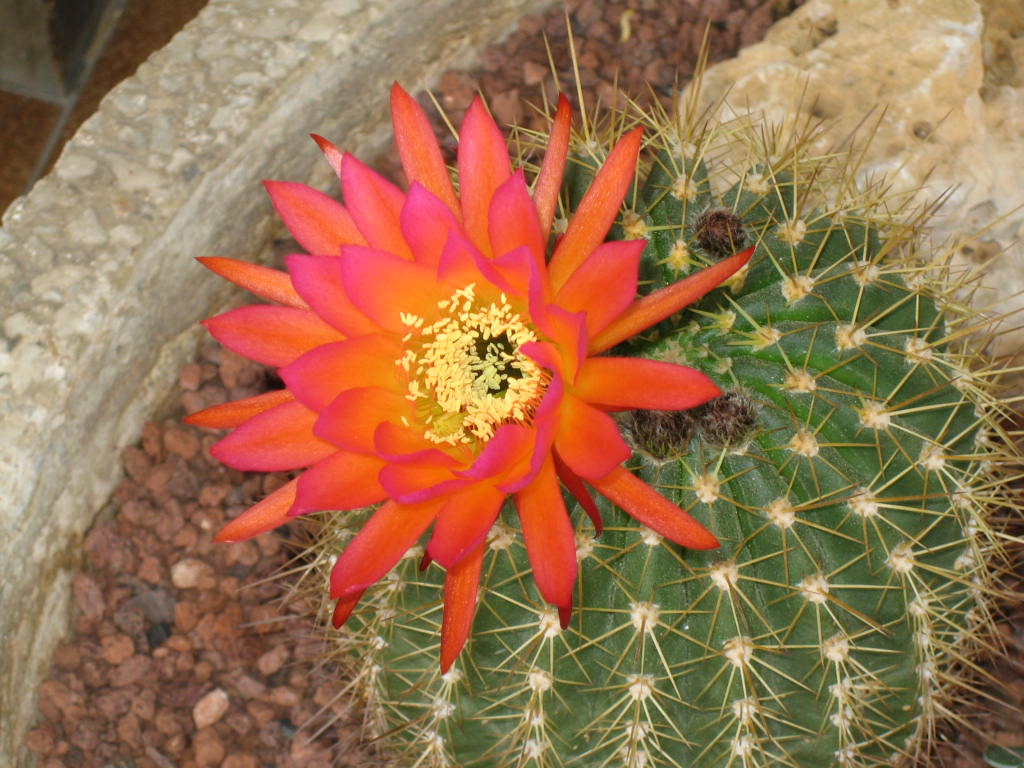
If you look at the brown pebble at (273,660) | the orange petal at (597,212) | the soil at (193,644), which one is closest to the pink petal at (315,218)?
the orange petal at (597,212)

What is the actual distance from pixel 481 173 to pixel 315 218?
192 millimetres

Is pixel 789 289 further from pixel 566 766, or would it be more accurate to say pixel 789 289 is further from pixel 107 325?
pixel 107 325

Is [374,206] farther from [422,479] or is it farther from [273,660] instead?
[273,660]

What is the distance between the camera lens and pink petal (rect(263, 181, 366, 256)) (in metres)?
1.11

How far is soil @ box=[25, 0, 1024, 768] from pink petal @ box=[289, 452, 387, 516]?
0.78 meters

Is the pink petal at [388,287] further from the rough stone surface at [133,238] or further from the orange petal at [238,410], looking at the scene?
the rough stone surface at [133,238]

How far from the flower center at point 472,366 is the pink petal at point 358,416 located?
3 centimetres

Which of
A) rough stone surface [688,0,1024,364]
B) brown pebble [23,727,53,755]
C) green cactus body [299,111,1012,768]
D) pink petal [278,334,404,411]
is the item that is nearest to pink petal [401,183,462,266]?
pink petal [278,334,404,411]

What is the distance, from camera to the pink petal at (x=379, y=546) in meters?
1.00

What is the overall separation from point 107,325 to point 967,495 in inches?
54.9

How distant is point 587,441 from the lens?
3.15 ft

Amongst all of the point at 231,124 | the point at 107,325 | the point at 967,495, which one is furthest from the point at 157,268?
the point at 967,495

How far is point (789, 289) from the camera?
1.23 metres

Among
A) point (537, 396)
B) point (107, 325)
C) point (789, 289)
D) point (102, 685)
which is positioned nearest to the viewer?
point (537, 396)
